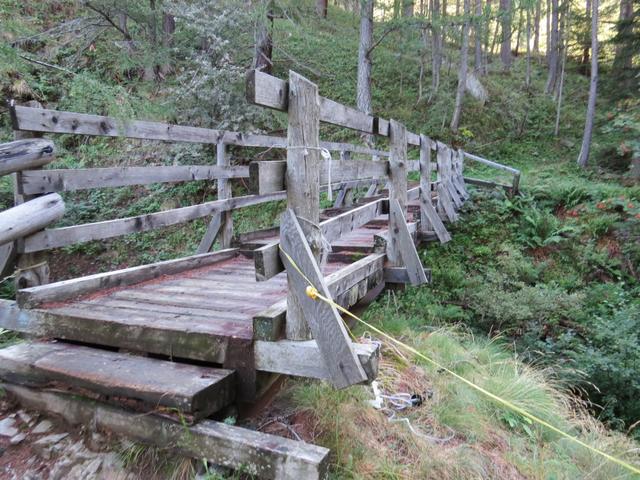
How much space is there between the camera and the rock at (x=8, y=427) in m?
2.59

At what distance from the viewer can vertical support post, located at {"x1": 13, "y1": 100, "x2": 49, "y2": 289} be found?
3.35 metres

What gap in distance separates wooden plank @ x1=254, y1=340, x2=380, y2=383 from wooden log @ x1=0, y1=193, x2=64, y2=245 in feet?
6.16

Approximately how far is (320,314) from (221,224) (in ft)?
11.5

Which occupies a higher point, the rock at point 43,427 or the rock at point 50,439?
the rock at point 43,427

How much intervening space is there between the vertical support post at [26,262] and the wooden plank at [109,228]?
10cm

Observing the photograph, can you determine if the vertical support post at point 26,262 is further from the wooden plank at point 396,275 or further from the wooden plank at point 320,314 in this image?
the wooden plank at point 396,275

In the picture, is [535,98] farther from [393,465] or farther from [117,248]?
[393,465]

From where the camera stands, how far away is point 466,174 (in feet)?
51.4

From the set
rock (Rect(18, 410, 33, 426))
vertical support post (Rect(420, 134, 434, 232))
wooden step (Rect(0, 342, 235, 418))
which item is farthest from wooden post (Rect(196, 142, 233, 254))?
rock (Rect(18, 410, 33, 426))

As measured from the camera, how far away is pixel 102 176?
401 cm

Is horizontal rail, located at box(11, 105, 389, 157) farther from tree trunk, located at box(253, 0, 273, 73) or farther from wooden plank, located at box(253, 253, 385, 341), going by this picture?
tree trunk, located at box(253, 0, 273, 73)

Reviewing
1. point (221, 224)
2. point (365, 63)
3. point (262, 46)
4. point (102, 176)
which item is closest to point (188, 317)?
point (102, 176)

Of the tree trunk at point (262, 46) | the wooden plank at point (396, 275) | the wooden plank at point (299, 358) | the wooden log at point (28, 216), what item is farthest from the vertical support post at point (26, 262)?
the tree trunk at point (262, 46)

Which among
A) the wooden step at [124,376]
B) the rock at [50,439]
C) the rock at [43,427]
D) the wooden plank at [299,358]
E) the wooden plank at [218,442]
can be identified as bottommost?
the rock at [50,439]
